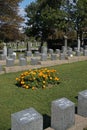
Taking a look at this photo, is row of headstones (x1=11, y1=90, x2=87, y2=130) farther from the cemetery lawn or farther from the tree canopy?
the tree canopy

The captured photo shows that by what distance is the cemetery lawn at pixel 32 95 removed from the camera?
282 inches

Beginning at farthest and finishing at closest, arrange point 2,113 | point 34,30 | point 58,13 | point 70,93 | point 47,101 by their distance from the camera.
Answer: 1. point 34,30
2. point 58,13
3. point 70,93
4. point 47,101
5. point 2,113

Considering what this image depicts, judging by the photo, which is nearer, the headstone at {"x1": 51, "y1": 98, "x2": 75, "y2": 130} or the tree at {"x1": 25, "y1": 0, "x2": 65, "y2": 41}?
the headstone at {"x1": 51, "y1": 98, "x2": 75, "y2": 130}

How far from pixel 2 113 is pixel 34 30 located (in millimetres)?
30290

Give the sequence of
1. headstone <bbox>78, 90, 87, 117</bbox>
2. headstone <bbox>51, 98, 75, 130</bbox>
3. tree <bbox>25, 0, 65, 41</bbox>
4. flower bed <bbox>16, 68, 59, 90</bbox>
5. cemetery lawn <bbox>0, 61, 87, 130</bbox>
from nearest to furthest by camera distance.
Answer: headstone <bbox>51, 98, 75, 130</bbox>, headstone <bbox>78, 90, 87, 117</bbox>, cemetery lawn <bbox>0, 61, 87, 130</bbox>, flower bed <bbox>16, 68, 59, 90</bbox>, tree <bbox>25, 0, 65, 41</bbox>

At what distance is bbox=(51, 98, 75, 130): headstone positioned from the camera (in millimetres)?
5809

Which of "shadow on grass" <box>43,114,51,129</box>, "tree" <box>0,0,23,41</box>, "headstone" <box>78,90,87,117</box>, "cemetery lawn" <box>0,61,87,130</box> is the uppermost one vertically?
"tree" <box>0,0,23,41</box>

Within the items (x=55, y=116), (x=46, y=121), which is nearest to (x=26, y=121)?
(x=55, y=116)

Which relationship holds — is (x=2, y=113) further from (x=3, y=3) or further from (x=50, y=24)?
(x=50, y=24)

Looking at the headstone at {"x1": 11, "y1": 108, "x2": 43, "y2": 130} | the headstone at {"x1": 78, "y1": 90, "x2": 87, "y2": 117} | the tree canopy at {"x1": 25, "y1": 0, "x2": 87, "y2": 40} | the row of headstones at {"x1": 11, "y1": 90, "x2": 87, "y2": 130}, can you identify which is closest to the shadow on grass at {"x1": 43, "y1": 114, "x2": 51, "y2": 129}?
the row of headstones at {"x1": 11, "y1": 90, "x2": 87, "y2": 130}

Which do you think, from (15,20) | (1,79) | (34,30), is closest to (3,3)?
(15,20)

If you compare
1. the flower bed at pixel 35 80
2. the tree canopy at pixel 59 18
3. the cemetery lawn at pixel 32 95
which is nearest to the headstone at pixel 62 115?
the cemetery lawn at pixel 32 95

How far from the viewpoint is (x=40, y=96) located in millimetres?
8586

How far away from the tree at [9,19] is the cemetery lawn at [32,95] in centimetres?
1796
